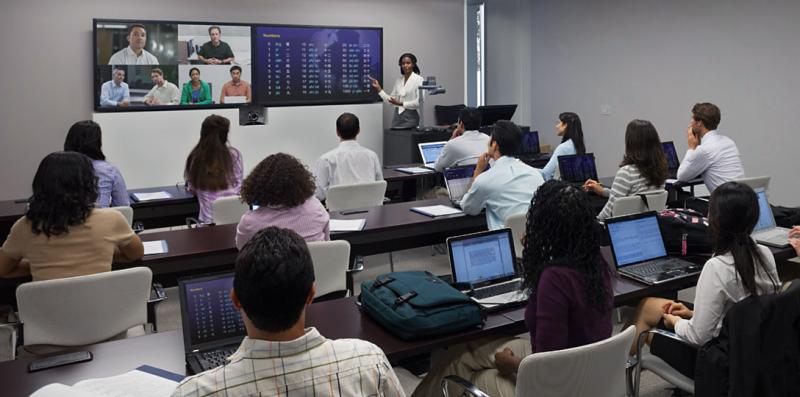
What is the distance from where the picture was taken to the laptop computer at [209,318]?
7.77 ft

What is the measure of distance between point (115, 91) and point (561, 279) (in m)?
6.06

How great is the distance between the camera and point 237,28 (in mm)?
7805

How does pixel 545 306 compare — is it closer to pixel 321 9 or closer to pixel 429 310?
pixel 429 310

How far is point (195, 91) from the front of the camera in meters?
7.68

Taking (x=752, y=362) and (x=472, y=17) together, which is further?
(x=472, y=17)

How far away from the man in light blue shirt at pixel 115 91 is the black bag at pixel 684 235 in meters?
5.51

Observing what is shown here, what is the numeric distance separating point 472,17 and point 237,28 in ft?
13.3

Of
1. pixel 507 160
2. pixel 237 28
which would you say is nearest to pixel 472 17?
pixel 237 28

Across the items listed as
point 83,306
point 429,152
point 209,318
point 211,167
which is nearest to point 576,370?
point 209,318

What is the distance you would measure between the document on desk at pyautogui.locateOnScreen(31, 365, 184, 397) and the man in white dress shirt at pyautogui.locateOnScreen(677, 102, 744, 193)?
4530 millimetres

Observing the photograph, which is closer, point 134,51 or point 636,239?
point 636,239

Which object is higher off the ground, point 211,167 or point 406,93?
point 406,93

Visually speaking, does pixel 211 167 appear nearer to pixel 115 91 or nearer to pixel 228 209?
pixel 228 209

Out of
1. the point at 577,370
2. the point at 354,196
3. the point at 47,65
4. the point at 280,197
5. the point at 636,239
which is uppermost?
the point at 47,65
